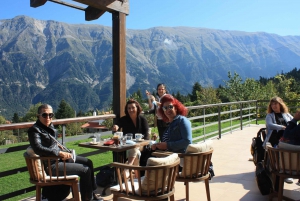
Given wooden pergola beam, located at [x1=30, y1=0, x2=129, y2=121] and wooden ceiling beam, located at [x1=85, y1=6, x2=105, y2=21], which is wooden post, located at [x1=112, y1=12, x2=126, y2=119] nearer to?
wooden pergola beam, located at [x1=30, y1=0, x2=129, y2=121]

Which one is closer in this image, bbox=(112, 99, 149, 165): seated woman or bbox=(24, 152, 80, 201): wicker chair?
bbox=(24, 152, 80, 201): wicker chair

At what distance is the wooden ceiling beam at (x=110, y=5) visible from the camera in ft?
12.8

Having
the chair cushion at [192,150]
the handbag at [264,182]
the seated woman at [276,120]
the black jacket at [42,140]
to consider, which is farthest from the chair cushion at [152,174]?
the seated woman at [276,120]

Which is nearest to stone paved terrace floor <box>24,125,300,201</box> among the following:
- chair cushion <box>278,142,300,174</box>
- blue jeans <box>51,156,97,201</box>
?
blue jeans <box>51,156,97,201</box>

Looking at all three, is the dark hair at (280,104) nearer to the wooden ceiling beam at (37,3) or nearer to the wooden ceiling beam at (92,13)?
the wooden ceiling beam at (92,13)

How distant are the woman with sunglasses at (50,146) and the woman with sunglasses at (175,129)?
78 cm

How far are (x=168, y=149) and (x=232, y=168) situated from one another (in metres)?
2.14

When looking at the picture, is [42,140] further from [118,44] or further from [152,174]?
[118,44]

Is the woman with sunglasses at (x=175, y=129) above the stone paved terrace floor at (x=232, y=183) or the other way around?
above

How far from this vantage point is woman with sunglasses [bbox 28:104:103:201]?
112 inches

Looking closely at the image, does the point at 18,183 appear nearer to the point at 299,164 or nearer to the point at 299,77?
the point at 299,164

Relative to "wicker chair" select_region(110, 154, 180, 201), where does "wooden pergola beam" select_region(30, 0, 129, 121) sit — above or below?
above

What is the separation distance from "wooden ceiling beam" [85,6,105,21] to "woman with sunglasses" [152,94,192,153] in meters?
1.76

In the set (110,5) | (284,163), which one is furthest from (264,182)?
(110,5)
